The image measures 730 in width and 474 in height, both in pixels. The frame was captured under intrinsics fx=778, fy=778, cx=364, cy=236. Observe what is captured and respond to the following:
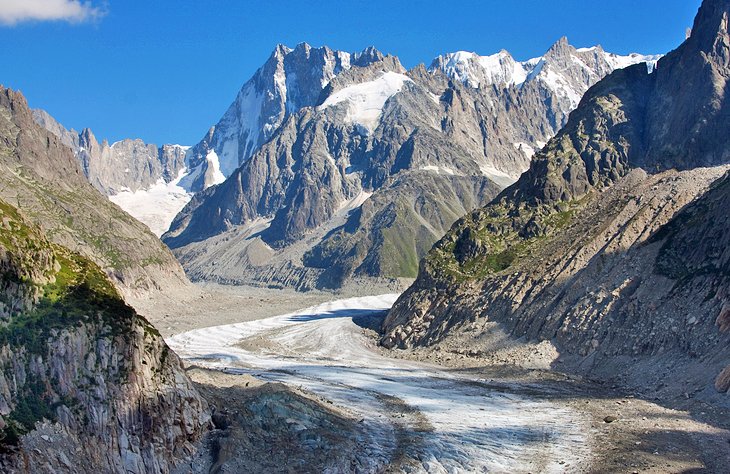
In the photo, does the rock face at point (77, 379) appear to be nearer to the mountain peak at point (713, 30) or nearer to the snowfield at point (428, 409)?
the snowfield at point (428, 409)

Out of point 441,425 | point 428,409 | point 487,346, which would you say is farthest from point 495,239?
point 441,425

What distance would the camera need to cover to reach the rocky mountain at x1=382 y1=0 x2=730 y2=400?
8562 cm

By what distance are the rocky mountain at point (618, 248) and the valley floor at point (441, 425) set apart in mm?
8703

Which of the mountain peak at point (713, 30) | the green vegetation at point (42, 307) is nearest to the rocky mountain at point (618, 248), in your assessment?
the mountain peak at point (713, 30)

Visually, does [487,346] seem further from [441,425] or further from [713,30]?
[713,30]

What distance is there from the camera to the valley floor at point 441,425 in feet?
168

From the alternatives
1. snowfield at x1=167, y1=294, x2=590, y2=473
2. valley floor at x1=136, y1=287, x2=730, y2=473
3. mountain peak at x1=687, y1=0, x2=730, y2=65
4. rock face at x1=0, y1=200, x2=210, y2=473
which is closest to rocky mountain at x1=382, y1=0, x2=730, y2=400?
mountain peak at x1=687, y1=0, x2=730, y2=65

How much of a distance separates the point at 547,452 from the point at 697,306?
121 ft

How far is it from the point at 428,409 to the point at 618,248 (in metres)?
46.0

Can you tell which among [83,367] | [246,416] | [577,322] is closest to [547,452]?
[246,416]

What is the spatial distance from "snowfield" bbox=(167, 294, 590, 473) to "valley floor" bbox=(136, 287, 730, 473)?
0.45 ft

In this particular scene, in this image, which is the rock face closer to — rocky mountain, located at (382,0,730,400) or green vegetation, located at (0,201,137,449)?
green vegetation, located at (0,201,137,449)

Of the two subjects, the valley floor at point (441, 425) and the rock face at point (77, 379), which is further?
the valley floor at point (441, 425)

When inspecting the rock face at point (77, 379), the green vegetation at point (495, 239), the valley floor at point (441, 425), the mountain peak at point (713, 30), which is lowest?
the valley floor at point (441, 425)
